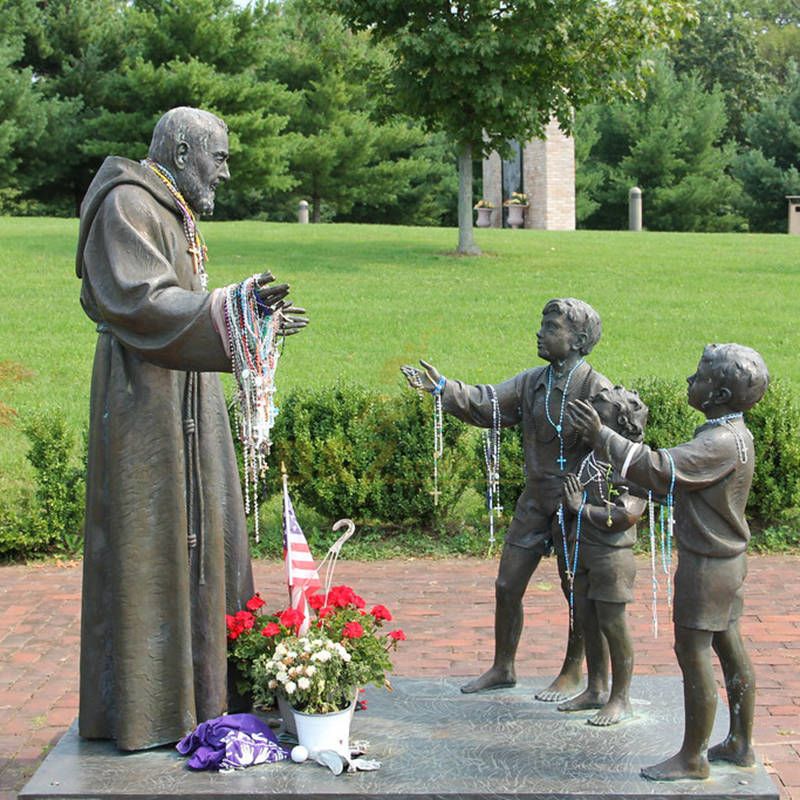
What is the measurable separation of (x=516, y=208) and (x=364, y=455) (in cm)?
2626

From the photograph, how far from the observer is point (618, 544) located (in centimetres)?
Answer: 495

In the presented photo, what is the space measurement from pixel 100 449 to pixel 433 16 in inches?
597

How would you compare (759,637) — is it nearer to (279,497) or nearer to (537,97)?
(279,497)

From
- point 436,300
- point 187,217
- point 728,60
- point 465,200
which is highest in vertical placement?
point 728,60

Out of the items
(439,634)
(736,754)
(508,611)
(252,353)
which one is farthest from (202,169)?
(439,634)

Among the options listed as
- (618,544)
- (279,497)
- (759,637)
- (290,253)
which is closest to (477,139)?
(290,253)

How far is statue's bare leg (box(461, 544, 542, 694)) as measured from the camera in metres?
5.23

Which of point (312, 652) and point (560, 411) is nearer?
point (312, 652)

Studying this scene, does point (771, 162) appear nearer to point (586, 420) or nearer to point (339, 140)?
point (339, 140)

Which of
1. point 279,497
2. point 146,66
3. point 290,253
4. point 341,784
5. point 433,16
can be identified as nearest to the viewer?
point 341,784

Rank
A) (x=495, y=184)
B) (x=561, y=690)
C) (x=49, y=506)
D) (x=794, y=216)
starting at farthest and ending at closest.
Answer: (x=495, y=184) < (x=794, y=216) < (x=49, y=506) < (x=561, y=690)

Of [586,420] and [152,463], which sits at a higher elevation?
[586,420]

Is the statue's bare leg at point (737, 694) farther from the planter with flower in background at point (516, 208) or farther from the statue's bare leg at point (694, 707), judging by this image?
the planter with flower in background at point (516, 208)

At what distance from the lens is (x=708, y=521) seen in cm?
435
